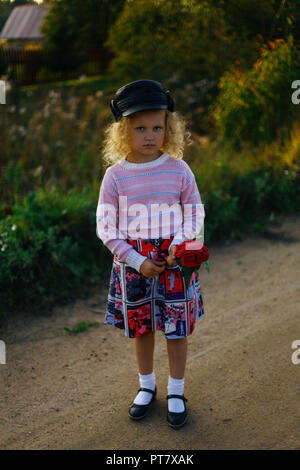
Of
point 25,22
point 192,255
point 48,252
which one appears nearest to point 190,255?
point 192,255

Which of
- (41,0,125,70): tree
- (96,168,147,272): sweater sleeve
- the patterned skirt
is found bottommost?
the patterned skirt

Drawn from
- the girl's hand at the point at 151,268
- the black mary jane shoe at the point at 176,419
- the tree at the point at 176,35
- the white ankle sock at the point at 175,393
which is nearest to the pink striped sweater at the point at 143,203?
the girl's hand at the point at 151,268

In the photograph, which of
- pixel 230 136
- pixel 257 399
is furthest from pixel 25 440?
pixel 230 136

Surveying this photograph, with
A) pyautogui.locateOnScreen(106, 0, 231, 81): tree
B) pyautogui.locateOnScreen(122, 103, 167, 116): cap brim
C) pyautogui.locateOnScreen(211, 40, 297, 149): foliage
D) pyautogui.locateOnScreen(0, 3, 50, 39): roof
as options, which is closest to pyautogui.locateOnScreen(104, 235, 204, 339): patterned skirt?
pyautogui.locateOnScreen(122, 103, 167, 116): cap brim

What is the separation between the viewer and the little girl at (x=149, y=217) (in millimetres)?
2268

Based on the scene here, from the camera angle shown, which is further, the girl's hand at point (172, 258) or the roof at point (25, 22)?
the roof at point (25, 22)

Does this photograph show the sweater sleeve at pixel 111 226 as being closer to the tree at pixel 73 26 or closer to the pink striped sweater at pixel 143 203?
the pink striped sweater at pixel 143 203

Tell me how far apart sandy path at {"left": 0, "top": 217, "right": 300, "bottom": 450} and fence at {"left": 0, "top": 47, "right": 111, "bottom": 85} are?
12.6ft

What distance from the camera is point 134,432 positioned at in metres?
2.40

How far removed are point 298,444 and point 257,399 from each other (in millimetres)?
398

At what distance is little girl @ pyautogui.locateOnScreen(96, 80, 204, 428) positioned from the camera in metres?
2.27

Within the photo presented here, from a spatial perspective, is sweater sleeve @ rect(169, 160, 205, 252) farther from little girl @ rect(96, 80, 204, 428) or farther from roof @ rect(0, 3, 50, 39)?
roof @ rect(0, 3, 50, 39)

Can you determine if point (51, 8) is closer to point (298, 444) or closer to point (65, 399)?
point (65, 399)

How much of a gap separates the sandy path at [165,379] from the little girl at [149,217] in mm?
261
